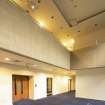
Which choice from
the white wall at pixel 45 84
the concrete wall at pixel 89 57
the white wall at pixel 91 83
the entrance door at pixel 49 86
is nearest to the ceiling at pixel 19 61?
the white wall at pixel 45 84

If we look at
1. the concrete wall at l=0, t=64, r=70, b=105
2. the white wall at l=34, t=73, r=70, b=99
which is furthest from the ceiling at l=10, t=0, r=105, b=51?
the white wall at l=34, t=73, r=70, b=99

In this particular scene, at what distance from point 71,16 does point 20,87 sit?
18.9 feet

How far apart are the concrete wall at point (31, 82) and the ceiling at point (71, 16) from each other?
3.23 m

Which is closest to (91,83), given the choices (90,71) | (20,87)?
(90,71)

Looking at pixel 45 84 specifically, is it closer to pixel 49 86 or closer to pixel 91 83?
pixel 49 86

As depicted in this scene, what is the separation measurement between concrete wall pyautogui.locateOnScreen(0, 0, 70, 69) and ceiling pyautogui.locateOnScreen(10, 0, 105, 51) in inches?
41.7

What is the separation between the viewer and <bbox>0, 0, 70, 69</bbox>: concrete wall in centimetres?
449

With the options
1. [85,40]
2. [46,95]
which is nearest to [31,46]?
[85,40]

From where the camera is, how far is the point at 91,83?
10539mm

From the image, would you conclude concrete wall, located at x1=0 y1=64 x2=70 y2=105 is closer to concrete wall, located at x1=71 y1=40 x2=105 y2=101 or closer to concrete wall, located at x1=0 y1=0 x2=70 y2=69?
concrete wall, located at x1=0 y1=0 x2=70 y2=69

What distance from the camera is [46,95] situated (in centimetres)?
1200

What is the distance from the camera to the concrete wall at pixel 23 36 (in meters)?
4.49

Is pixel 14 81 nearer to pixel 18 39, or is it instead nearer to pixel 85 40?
pixel 18 39

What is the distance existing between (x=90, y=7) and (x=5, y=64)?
5.45 m
